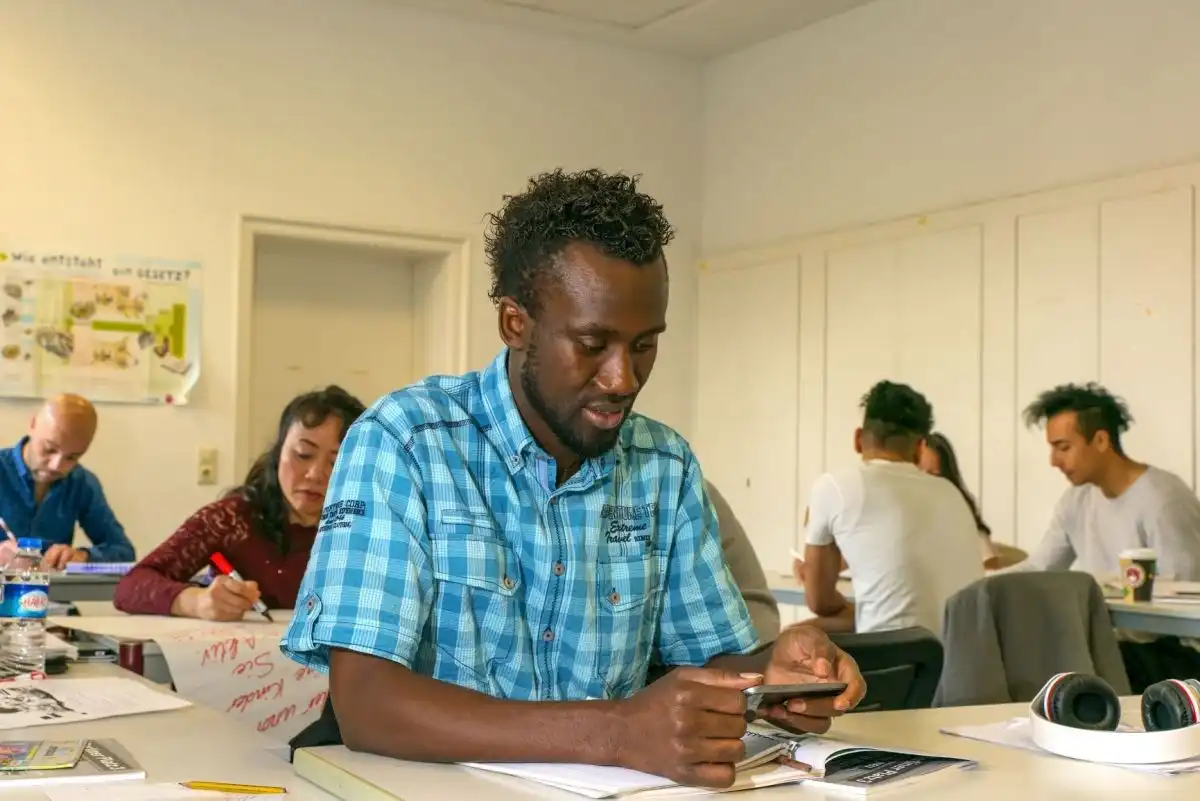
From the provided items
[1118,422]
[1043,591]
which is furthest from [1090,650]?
[1118,422]

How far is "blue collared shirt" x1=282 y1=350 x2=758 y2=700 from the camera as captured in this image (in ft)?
4.63

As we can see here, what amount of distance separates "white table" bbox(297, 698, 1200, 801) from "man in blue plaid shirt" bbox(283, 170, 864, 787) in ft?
0.13

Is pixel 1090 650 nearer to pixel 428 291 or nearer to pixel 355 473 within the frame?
pixel 355 473

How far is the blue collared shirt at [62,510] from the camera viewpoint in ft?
14.9

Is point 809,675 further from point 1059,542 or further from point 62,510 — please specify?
point 62,510

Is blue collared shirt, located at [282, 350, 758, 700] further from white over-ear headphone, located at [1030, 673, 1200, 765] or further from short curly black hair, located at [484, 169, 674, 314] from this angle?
white over-ear headphone, located at [1030, 673, 1200, 765]

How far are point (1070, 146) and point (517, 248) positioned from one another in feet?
12.6

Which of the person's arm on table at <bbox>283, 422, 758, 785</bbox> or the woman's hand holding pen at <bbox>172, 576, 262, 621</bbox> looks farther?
the woman's hand holding pen at <bbox>172, 576, 262, 621</bbox>

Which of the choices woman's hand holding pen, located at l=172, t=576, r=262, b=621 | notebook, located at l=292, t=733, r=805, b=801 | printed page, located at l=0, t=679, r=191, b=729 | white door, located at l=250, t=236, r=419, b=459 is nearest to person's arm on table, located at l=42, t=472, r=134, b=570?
white door, located at l=250, t=236, r=419, b=459

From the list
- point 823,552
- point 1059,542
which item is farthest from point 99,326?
point 1059,542

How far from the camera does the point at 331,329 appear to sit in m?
5.95

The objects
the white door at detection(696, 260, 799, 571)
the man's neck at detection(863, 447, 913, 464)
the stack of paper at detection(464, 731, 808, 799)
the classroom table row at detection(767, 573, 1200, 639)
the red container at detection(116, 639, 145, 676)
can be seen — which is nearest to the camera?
the stack of paper at detection(464, 731, 808, 799)

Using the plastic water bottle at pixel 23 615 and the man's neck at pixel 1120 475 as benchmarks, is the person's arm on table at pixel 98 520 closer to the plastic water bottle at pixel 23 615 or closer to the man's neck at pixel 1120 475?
the plastic water bottle at pixel 23 615

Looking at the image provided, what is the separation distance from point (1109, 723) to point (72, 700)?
4.40ft
